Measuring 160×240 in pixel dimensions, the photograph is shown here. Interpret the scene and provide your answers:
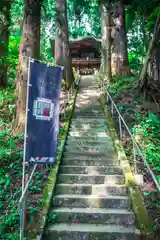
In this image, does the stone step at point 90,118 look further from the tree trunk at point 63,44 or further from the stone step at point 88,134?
the tree trunk at point 63,44

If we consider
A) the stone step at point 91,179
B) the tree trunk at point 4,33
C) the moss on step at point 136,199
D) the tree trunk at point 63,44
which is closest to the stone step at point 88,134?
the moss on step at point 136,199

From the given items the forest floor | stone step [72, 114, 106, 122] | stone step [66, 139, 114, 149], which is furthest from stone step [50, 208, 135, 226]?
stone step [72, 114, 106, 122]

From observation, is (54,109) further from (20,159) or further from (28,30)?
(28,30)

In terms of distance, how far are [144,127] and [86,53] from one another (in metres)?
22.7

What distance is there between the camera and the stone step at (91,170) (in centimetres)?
541

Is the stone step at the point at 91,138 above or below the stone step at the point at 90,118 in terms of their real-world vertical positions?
below

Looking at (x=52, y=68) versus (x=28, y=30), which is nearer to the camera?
(x=52, y=68)

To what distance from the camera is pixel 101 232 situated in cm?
383

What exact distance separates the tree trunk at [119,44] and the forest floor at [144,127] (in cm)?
163

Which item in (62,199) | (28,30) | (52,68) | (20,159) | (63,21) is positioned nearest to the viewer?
(52,68)

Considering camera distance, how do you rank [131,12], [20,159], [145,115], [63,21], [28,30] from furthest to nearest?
[131,12]
[63,21]
[145,115]
[28,30]
[20,159]

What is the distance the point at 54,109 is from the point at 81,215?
2.13 m

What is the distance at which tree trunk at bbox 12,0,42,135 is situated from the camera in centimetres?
668

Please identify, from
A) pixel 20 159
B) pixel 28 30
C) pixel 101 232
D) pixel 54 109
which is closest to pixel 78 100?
pixel 28 30
